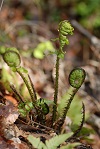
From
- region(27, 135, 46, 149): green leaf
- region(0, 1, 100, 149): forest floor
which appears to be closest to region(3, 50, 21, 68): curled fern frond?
region(0, 1, 100, 149): forest floor

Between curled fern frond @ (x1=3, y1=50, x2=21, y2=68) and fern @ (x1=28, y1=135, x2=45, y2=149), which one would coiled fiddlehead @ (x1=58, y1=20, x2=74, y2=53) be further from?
fern @ (x1=28, y1=135, x2=45, y2=149)

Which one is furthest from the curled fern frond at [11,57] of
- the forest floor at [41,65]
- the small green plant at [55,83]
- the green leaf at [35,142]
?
the green leaf at [35,142]

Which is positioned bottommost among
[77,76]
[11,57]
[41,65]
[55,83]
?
[77,76]

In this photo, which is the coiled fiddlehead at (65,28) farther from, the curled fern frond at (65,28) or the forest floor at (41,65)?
the forest floor at (41,65)

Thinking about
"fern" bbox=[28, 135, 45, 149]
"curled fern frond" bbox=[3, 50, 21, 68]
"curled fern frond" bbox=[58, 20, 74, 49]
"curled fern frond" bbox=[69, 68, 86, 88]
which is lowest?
"fern" bbox=[28, 135, 45, 149]

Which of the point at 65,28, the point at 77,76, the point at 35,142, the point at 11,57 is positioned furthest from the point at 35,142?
the point at 65,28

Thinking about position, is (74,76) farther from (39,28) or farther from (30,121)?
(39,28)

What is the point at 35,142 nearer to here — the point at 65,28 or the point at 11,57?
the point at 11,57

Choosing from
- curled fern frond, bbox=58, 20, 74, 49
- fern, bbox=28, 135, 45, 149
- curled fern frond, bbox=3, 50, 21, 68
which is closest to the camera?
fern, bbox=28, 135, 45, 149

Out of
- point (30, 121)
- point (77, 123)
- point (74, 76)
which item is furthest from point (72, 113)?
point (74, 76)

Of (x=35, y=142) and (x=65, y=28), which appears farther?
(x=65, y=28)

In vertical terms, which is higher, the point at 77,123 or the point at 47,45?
the point at 47,45
